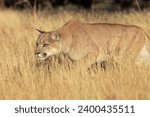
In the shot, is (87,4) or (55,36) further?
(87,4)

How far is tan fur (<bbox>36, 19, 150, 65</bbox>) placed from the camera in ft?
30.8

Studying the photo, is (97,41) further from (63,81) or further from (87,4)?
(87,4)

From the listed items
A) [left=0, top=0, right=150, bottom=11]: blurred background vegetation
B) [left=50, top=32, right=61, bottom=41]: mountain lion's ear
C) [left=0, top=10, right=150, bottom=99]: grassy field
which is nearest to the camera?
[left=0, top=10, right=150, bottom=99]: grassy field

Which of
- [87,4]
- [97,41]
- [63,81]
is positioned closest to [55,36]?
[97,41]

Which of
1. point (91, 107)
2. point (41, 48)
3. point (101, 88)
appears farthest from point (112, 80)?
point (41, 48)

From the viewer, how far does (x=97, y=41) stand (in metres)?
9.73

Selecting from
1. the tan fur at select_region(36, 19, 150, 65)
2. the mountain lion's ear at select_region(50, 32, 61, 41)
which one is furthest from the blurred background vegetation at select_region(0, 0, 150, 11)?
the mountain lion's ear at select_region(50, 32, 61, 41)

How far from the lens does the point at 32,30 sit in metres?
12.9

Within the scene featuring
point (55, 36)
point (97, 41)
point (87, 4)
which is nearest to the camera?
point (55, 36)

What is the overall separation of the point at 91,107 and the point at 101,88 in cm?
53

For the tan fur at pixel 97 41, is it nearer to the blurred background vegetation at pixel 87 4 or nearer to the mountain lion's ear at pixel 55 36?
the mountain lion's ear at pixel 55 36

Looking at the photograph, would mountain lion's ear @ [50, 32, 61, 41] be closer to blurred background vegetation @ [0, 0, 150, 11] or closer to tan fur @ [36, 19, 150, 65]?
tan fur @ [36, 19, 150, 65]

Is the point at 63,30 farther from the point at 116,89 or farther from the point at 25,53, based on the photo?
the point at 116,89

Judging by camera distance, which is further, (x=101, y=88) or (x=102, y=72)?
(x=102, y=72)
